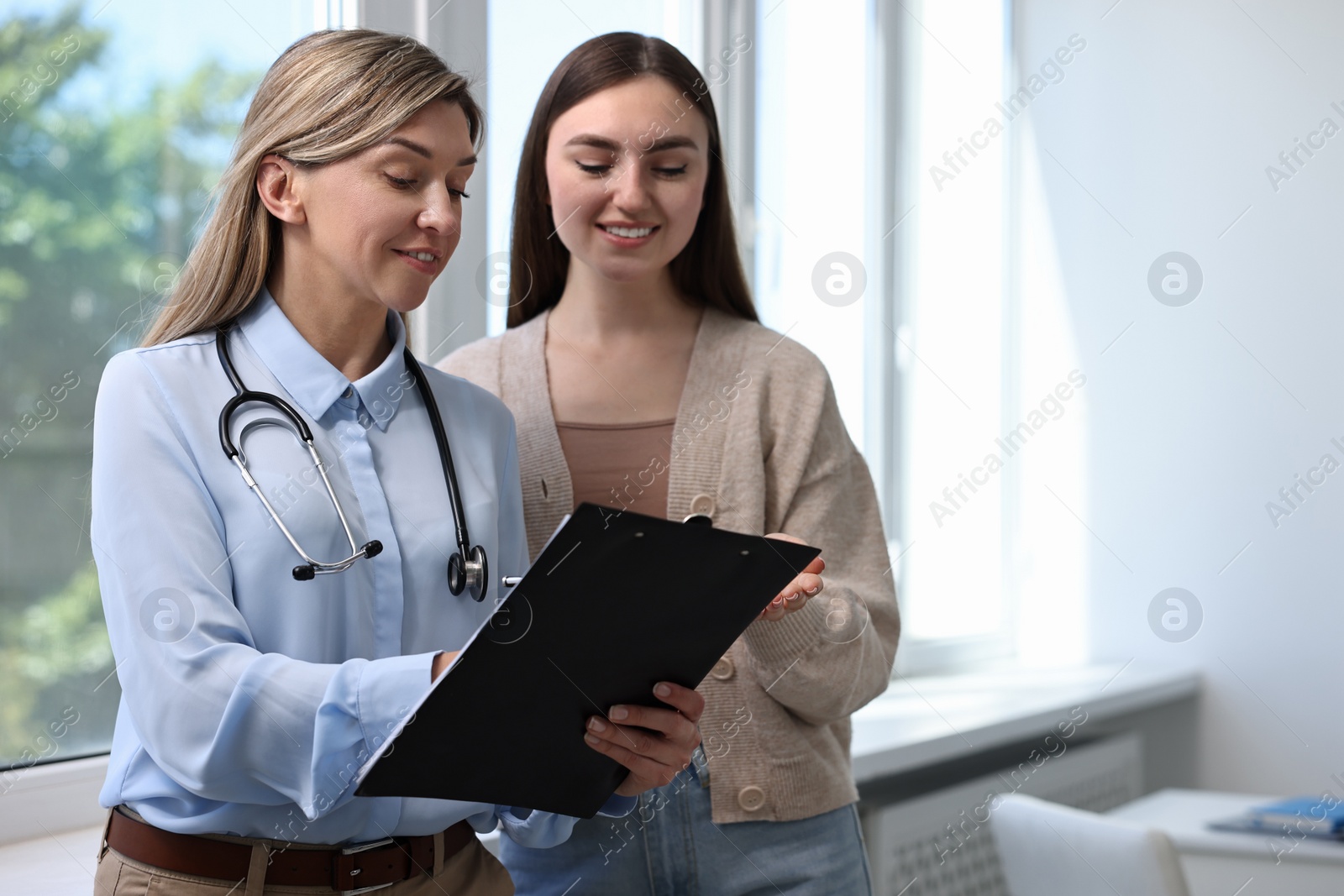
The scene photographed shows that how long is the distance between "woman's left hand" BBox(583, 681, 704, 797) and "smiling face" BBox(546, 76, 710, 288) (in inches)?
24.8

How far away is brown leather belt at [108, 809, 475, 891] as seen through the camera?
0.94 m

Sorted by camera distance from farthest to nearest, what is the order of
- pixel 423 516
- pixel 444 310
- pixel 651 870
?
pixel 444 310
pixel 651 870
pixel 423 516

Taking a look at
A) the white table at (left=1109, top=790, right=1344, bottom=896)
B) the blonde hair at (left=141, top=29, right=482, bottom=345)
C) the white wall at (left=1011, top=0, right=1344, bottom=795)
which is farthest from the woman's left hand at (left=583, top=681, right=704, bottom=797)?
the white wall at (left=1011, top=0, right=1344, bottom=795)

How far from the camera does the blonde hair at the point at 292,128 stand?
1041mm

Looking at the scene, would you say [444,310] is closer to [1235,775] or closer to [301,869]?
[301,869]

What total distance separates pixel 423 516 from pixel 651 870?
0.58m

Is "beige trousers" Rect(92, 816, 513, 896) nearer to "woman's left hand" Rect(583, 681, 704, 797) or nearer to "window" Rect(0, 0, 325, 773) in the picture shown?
"woman's left hand" Rect(583, 681, 704, 797)

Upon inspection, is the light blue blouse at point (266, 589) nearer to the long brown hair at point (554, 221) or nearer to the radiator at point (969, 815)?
the long brown hair at point (554, 221)

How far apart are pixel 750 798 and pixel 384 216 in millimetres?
809

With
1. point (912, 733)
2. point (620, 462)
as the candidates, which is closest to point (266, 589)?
point (620, 462)

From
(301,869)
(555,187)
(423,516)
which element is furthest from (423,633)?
(555,187)

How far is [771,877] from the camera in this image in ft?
4.54

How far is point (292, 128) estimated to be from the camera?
1.05 meters

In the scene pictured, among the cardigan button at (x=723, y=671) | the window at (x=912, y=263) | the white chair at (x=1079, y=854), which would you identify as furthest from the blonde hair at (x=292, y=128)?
the window at (x=912, y=263)
